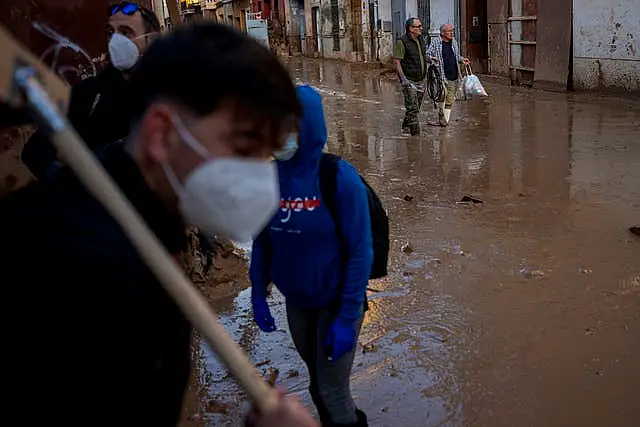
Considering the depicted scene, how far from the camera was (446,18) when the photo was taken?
21.1 m

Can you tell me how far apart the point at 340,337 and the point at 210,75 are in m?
1.64

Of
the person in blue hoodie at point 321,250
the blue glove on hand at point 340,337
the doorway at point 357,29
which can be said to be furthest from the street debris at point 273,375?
the doorway at point 357,29

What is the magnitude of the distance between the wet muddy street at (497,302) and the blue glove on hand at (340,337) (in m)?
0.98

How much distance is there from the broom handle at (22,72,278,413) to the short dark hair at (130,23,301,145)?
18cm

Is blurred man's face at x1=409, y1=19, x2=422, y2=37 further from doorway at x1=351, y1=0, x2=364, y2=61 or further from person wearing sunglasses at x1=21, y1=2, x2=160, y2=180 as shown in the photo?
doorway at x1=351, y1=0, x2=364, y2=61

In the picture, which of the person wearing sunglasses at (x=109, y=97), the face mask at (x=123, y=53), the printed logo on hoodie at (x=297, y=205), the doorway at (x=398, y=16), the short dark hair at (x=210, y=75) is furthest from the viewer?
the doorway at (x=398, y=16)

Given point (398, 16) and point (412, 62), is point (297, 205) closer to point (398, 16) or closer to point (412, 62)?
point (412, 62)

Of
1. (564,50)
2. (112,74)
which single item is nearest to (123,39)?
(112,74)

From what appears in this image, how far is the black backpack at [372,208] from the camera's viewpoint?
2.60m

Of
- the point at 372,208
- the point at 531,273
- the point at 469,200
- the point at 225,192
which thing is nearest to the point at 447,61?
the point at 469,200

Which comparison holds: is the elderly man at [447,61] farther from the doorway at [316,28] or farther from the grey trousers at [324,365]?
the doorway at [316,28]

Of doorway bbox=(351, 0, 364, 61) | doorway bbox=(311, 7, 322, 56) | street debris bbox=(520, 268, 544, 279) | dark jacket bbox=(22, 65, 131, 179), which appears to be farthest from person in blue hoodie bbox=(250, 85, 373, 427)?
doorway bbox=(311, 7, 322, 56)

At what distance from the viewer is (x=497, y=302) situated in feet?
15.4

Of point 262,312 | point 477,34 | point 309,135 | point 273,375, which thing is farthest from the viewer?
point 477,34
